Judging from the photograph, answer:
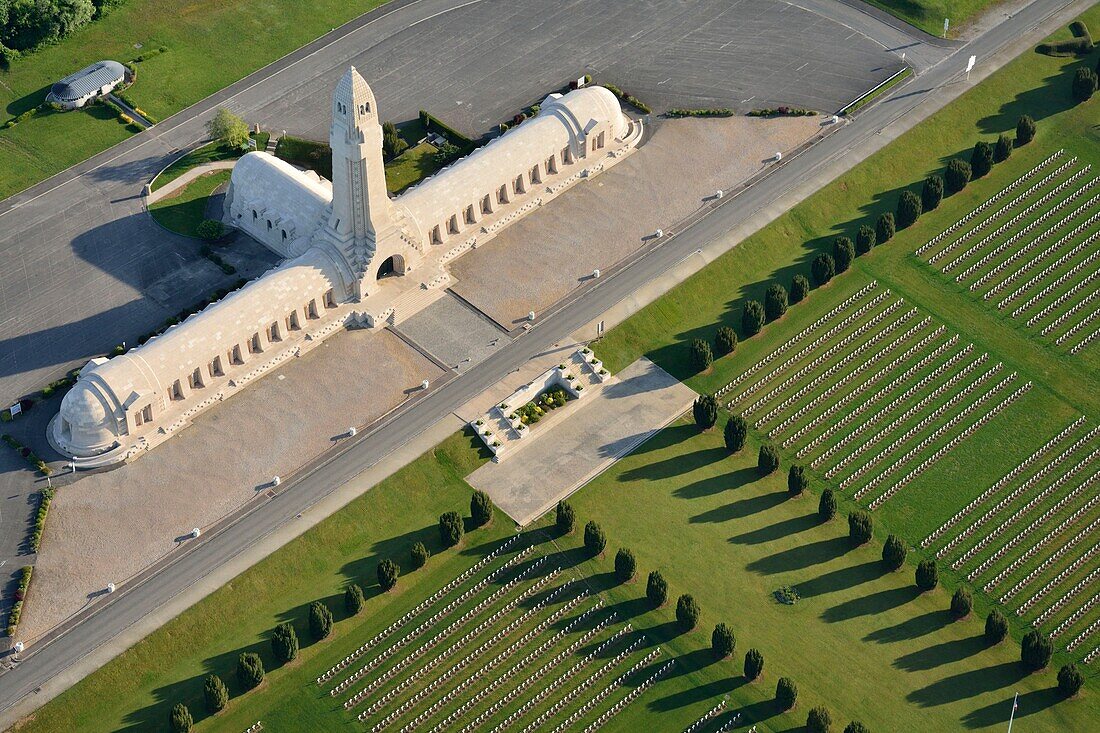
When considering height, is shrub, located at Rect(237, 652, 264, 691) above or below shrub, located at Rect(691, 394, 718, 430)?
below

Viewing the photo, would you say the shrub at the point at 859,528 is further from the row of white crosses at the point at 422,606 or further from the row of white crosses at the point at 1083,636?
the row of white crosses at the point at 422,606

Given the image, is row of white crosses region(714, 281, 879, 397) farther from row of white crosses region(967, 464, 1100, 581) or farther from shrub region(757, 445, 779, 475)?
row of white crosses region(967, 464, 1100, 581)

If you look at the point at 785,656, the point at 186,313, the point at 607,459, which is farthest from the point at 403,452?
the point at 785,656

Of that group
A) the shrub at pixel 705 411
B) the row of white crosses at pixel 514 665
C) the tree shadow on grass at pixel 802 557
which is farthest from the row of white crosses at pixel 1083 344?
the row of white crosses at pixel 514 665

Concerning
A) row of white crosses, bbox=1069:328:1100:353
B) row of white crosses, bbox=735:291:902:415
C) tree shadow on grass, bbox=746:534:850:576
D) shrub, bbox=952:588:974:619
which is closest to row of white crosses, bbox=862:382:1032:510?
tree shadow on grass, bbox=746:534:850:576

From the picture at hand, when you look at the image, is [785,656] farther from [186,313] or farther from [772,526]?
[186,313]

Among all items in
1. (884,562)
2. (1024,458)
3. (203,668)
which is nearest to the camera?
(203,668)
